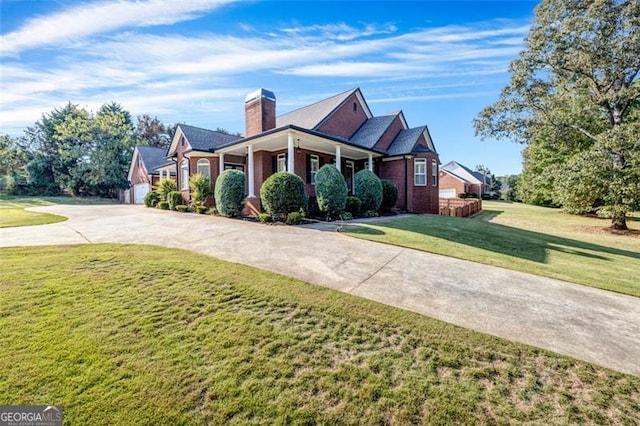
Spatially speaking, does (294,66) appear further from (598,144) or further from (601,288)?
(598,144)

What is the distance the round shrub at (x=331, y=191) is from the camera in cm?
1221

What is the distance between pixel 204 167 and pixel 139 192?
18261 millimetres

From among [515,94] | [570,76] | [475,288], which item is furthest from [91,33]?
[570,76]

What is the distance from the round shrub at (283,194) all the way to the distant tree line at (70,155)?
2800 centimetres

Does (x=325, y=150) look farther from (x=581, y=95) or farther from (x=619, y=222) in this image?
(x=619, y=222)

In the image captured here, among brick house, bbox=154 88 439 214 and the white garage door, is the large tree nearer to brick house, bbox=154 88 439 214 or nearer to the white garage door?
brick house, bbox=154 88 439 214


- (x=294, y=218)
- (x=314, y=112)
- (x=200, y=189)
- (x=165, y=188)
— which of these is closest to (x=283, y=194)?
(x=294, y=218)

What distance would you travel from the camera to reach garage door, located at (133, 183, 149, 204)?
29456mm

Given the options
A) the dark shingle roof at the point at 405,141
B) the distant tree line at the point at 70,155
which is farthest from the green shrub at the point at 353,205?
the distant tree line at the point at 70,155

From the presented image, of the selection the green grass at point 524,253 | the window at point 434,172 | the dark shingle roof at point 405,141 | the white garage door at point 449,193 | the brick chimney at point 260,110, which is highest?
the brick chimney at point 260,110

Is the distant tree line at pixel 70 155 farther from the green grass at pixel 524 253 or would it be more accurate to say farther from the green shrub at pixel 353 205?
the green grass at pixel 524 253

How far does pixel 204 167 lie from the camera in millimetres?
17484

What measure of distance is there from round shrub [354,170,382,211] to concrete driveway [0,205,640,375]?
588 cm

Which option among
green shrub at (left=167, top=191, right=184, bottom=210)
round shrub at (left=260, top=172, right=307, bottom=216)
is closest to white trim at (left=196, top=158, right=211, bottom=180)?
green shrub at (left=167, top=191, right=184, bottom=210)
